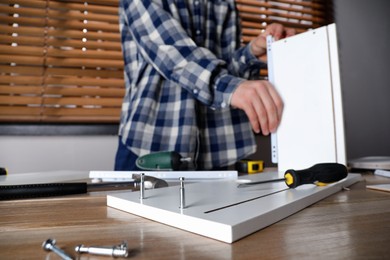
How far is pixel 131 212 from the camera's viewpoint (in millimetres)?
321

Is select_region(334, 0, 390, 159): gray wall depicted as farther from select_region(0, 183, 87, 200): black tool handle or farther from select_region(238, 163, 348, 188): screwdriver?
select_region(0, 183, 87, 200): black tool handle

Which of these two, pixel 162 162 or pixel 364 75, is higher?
pixel 364 75

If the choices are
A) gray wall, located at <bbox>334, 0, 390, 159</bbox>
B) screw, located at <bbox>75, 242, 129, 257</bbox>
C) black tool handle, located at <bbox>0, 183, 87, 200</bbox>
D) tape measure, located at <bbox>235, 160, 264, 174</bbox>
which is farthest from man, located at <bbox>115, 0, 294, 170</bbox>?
gray wall, located at <bbox>334, 0, 390, 159</bbox>

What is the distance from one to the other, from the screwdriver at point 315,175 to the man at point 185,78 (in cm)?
28

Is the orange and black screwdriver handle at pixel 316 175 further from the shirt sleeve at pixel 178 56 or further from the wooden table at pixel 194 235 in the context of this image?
the shirt sleeve at pixel 178 56

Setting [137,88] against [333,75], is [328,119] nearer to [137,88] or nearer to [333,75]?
[333,75]

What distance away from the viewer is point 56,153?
3.65 ft

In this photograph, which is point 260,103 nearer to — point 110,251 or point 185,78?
point 185,78

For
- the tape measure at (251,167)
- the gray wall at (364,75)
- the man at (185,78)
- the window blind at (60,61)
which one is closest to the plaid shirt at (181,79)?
the man at (185,78)

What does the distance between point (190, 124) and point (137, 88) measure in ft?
0.70

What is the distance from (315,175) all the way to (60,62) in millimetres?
1060

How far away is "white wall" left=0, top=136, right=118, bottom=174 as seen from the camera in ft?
3.48

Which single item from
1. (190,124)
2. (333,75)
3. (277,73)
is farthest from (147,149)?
(333,75)

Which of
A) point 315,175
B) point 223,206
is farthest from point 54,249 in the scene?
point 315,175
